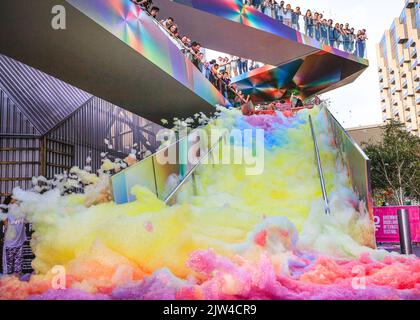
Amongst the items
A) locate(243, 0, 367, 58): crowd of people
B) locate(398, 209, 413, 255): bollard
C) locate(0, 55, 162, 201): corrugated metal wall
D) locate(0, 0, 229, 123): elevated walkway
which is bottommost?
locate(398, 209, 413, 255): bollard

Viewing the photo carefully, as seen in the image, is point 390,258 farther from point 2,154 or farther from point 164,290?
point 2,154

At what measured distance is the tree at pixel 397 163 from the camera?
24.1 m

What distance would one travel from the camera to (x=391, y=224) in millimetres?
11609

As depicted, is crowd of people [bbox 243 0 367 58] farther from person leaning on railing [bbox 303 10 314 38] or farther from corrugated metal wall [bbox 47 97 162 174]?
corrugated metal wall [bbox 47 97 162 174]

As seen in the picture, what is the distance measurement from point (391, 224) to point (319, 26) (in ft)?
31.3

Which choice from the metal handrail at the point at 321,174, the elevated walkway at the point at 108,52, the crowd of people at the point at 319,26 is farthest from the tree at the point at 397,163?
the metal handrail at the point at 321,174

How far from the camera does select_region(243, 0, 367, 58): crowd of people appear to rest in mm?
16484

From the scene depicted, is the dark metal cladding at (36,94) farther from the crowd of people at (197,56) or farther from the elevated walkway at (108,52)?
the crowd of people at (197,56)

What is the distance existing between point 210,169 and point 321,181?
7.49 feet

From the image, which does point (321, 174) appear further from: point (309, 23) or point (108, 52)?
point (309, 23)

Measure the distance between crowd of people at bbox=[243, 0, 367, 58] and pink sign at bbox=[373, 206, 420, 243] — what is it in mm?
8662
